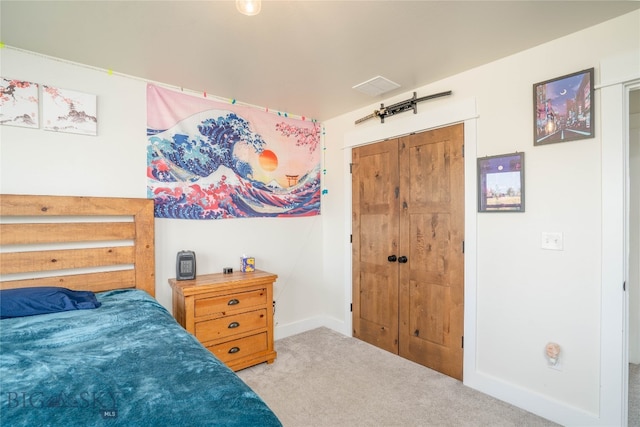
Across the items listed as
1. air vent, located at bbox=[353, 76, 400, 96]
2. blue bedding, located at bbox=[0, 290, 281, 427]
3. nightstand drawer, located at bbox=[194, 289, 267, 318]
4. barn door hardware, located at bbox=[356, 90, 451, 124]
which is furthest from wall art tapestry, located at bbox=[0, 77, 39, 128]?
barn door hardware, located at bbox=[356, 90, 451, 124]

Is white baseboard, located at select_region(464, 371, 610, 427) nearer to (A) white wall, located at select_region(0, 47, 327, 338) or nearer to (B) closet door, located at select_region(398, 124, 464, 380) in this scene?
→ (B) closet door, located at select_region(398, 124, 464, 380)

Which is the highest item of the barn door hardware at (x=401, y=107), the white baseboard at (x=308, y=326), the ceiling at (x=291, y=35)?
the ceiling at (x=291, y=35)

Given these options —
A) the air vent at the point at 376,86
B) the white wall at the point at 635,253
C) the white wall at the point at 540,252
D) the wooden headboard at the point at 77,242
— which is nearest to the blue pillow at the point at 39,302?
the wooden headboard at the point at 77,242

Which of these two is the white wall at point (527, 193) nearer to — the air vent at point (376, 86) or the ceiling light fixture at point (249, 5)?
the air vent at point (376, 86)

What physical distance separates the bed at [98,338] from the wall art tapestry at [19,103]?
0.52 metres

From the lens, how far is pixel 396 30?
6.38 feet

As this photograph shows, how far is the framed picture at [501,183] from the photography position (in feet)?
7.27

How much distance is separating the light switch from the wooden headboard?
2.85 m

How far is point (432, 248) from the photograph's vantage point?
107 inches

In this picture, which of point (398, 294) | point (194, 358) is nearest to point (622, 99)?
point (398, 294)

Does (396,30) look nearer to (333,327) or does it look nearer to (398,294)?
(398,294)

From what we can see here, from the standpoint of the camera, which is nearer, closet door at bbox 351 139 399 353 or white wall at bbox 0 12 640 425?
white wall at bbox 0 12 640 425

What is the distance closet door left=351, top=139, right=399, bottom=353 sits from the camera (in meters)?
3.04

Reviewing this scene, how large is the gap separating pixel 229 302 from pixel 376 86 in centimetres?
220
